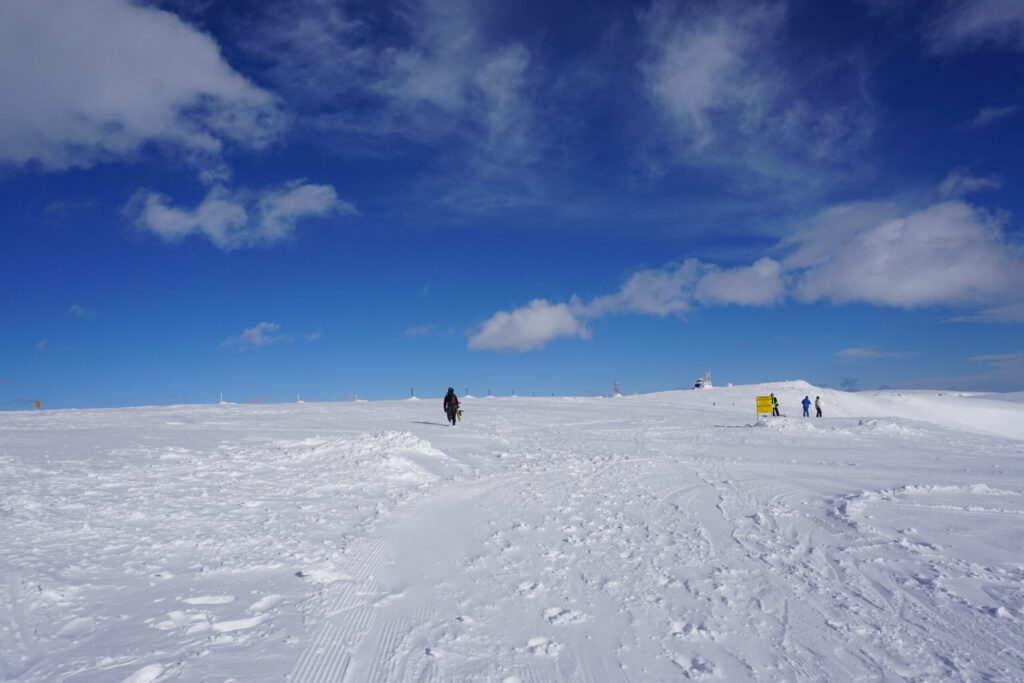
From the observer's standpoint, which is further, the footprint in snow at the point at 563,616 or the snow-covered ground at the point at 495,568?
the footprint in snow at the point at 563,616

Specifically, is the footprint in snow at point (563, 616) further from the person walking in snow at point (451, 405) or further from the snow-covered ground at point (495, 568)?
the person walking in snow at point (451, 405)

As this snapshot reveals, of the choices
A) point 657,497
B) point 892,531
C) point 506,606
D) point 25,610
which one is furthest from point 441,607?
point 892,531

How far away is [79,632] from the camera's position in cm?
542

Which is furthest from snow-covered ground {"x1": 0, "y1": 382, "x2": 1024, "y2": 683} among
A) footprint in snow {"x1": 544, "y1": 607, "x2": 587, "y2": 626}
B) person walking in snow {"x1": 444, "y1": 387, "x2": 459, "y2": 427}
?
person walking in snow {"x1": 444, "y1": 387, "x2": 459, "y2": 427}

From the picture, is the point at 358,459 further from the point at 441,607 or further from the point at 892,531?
the point at 892,531

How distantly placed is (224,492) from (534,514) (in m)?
6.17

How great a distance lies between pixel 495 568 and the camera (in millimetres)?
7508

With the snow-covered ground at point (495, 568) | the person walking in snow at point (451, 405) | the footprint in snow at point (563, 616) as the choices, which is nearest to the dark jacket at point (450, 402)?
the person walking in snow at point (451, 405)

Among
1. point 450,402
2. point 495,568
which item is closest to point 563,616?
point 495,568

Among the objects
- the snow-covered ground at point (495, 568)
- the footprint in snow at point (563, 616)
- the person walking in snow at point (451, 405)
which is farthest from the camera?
the person walking in snow at point (451, 405)

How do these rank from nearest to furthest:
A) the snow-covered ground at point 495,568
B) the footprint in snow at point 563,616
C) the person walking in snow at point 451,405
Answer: the snow-covered ground at point 495,568 → the footprint in snow at point 563,616 → the person walking in snow at point 451,405

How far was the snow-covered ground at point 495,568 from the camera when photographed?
521 cm

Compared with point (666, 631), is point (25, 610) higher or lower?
higher

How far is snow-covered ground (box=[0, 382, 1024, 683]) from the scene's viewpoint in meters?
5.21
